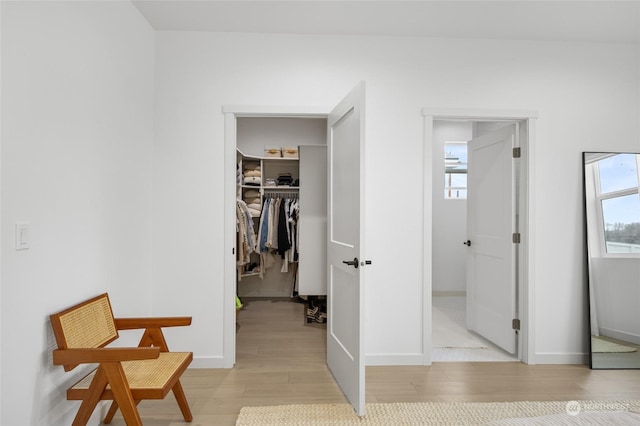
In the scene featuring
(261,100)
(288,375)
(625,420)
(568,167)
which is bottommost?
(288,375)

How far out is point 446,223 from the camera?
17.9ft

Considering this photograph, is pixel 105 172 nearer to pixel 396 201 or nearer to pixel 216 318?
pixel 216 318

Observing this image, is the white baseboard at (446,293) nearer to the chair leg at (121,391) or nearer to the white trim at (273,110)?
the white trim at (273,110)

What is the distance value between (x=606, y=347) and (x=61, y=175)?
395cm

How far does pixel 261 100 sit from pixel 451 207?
3552mm

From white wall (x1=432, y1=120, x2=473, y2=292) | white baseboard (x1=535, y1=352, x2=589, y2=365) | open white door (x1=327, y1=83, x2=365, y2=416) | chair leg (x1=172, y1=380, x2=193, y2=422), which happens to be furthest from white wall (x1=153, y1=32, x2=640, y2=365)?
white wall (x1=432, y1=120, x2=473, y2=292)

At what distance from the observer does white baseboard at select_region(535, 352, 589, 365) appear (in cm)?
305

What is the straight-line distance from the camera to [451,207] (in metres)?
5.47

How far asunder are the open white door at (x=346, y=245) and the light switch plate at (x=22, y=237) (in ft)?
5.33

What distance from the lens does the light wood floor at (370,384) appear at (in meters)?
2.40

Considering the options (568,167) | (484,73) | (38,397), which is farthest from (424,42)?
(38,397)

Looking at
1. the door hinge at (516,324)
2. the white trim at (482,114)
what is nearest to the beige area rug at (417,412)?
the door hinge at (516,324)

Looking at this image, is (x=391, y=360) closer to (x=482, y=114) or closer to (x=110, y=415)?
(x=110, y=415)

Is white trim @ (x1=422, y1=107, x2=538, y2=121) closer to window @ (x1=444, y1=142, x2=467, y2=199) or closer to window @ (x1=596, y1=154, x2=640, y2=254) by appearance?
window @ (x1=596, y1=154, x2=640, y2=254)
